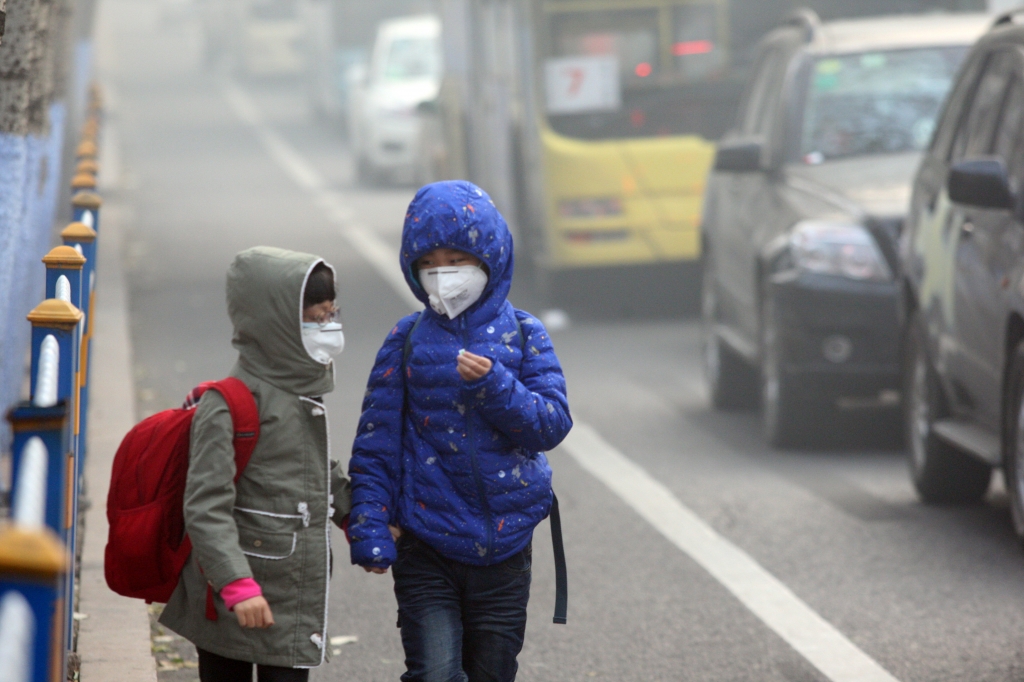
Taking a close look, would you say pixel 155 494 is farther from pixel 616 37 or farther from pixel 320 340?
pixel 616 37

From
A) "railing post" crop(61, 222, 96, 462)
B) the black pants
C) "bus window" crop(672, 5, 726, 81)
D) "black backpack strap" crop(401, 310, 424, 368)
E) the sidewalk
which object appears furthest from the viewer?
"bus window" crop(672, 5, 726, 81)

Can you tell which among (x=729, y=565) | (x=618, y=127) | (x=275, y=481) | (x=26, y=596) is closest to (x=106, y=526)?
(x=729, y=565)

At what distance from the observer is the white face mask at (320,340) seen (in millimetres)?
3893

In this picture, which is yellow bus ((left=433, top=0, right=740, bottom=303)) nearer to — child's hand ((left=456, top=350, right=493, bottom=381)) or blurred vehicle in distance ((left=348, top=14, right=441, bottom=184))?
child's hand ((left=456, top=350, right=493, bottom=381))

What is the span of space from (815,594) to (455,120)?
13.1 m

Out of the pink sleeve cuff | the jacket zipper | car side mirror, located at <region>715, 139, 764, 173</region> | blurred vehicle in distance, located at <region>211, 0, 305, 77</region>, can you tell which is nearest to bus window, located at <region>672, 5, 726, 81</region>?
car side mirror, located at <region>715, 139, 764, 173</region>

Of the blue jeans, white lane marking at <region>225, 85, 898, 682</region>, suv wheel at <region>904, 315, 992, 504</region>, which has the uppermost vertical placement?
the blue jeans

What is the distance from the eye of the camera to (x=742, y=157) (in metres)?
9.70

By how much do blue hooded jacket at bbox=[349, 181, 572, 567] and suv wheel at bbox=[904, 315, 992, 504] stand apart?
3937 mm

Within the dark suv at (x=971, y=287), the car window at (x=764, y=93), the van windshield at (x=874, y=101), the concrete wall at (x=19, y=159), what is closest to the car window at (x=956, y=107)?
the dark suv at (x=971, y=287)

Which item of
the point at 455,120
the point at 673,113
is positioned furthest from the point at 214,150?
the point at 673,113

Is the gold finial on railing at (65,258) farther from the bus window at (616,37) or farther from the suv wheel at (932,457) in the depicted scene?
the bus window at (616,37)

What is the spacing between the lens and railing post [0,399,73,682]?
86.7 inches

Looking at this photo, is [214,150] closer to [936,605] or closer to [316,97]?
[316,97]
